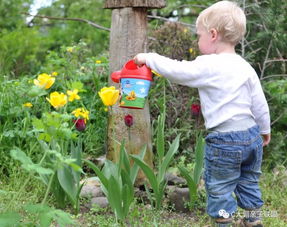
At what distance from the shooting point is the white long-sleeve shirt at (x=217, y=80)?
104 inches

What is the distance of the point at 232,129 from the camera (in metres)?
2.70

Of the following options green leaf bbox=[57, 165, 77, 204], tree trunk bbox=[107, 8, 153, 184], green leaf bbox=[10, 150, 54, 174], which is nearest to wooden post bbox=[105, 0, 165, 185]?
tree trunk bbox=[107, 8, 153, 184]

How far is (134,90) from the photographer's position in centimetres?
285

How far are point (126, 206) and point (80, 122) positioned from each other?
544mm

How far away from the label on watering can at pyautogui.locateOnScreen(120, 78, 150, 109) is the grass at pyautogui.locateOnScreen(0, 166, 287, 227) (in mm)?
673

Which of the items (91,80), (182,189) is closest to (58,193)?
(182,189)

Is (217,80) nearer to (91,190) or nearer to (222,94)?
(222,94)

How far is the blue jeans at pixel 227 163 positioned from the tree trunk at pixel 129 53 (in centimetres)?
99

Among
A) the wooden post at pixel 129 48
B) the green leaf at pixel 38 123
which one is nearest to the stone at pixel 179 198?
the wooden post at pixel 129 48

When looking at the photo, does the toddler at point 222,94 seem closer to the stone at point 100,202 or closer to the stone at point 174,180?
the stone at point 100,202

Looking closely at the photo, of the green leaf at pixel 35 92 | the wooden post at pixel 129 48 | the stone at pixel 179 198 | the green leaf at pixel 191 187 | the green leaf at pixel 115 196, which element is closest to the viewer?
the green leaf at pixel 35 92

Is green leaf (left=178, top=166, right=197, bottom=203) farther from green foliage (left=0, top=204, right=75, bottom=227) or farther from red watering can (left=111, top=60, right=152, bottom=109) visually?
green foliage (left=0, top=204, right=75, bottom=227)

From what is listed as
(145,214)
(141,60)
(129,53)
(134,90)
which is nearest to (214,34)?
(141,60)

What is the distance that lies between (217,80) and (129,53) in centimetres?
119
